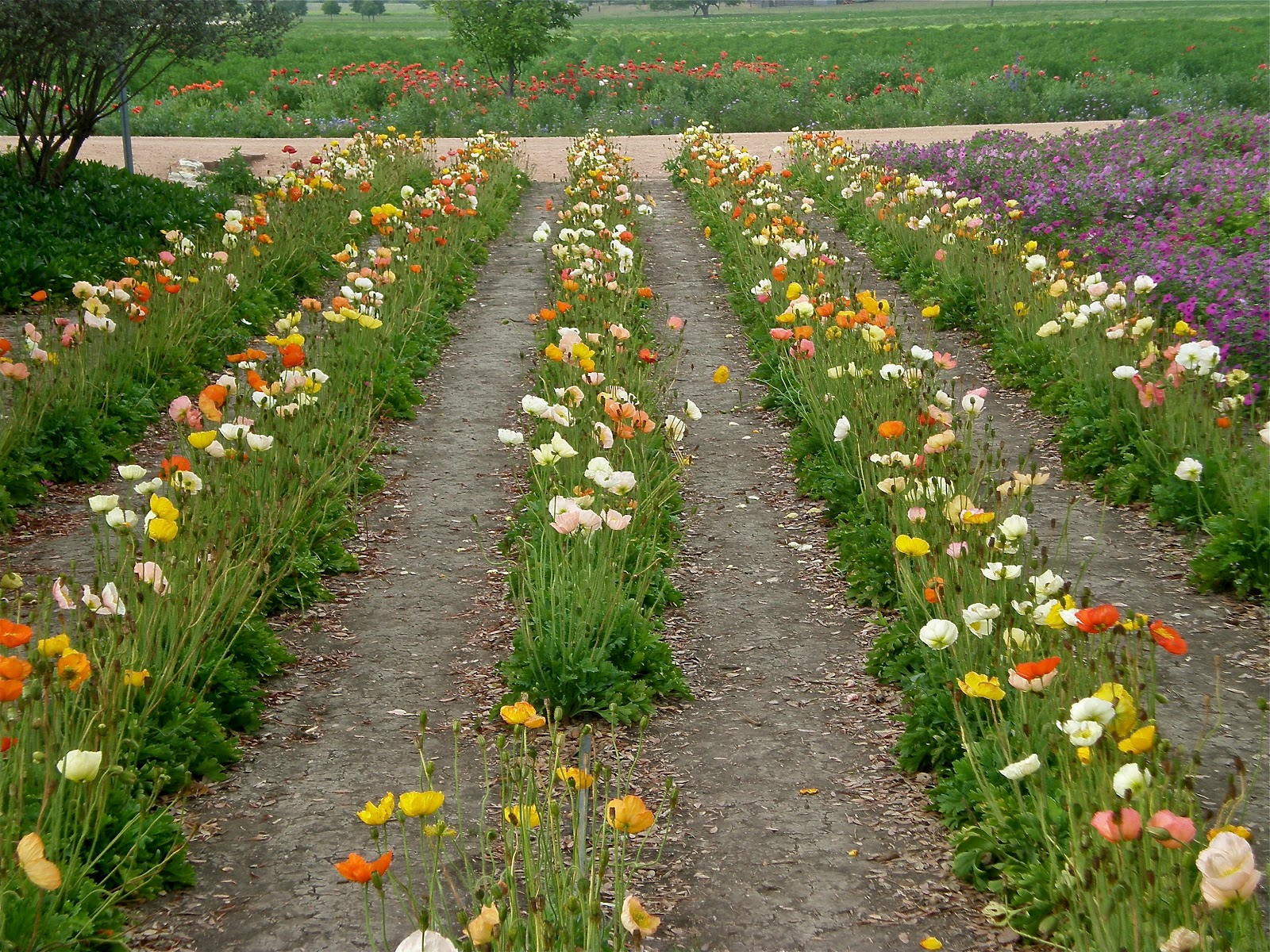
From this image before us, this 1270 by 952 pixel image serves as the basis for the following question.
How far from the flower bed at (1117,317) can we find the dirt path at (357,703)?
2711 millimetres

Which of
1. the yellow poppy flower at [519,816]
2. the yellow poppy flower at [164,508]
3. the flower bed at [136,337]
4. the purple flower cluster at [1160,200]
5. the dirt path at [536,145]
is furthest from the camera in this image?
the dirt path at [536,145]

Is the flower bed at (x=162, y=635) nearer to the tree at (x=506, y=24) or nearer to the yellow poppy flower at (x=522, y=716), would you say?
the yellow poppy flower at (x=522, y=716)

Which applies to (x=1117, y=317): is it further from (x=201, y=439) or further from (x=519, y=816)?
(x=519, y=816)

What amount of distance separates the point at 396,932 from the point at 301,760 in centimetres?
100

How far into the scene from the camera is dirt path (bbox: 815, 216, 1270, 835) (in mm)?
3771

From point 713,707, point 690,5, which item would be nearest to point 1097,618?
point 713,707

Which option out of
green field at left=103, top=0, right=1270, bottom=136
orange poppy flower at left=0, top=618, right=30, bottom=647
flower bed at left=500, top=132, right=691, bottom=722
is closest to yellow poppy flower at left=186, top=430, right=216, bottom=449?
flower bed at left=500, top=132, right=691, bottom=722

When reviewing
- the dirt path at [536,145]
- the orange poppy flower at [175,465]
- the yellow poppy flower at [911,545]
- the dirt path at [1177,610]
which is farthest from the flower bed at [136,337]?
the dirt path at [536,145]

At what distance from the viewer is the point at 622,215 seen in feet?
37.6

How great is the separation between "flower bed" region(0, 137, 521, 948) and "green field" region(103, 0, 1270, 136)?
12.0 metres

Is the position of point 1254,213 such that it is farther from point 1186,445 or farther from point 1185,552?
point 1185,552

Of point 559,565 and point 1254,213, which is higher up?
point 1254,213

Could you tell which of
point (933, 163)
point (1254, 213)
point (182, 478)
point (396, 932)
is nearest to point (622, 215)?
point (933, 163)

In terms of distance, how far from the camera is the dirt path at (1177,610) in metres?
3.77
